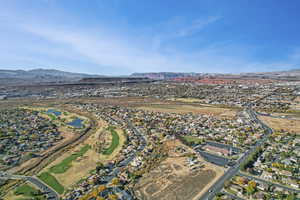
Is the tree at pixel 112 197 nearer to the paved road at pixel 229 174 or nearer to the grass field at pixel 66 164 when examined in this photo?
the paved road at pixel 229 174

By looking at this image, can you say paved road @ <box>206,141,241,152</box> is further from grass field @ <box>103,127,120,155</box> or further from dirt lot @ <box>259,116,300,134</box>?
grass field @ <box>103,127,120,155</box>

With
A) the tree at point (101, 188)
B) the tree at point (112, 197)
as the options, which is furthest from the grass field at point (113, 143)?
the tree at point (112, 197)

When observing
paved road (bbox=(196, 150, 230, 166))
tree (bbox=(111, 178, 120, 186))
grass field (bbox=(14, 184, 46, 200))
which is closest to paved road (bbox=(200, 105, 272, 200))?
paved road (bbox=(196, 150, 230, 166))

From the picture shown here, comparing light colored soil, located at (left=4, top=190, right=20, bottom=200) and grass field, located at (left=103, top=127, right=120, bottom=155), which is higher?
grass field, located at (left=103, top=127, right=120, bottom=155)

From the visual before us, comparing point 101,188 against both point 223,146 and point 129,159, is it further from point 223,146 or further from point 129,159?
point 223,146

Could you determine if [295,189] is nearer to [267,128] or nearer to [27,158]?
[267,128]

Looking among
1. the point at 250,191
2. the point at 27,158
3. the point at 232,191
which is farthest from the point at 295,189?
the point at 27,158

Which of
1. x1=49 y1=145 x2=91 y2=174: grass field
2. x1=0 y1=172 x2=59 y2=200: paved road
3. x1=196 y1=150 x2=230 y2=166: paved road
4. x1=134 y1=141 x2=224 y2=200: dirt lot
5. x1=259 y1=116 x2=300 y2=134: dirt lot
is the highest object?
x1=259 y1=116 x2=300 y2=134: dirt lot
